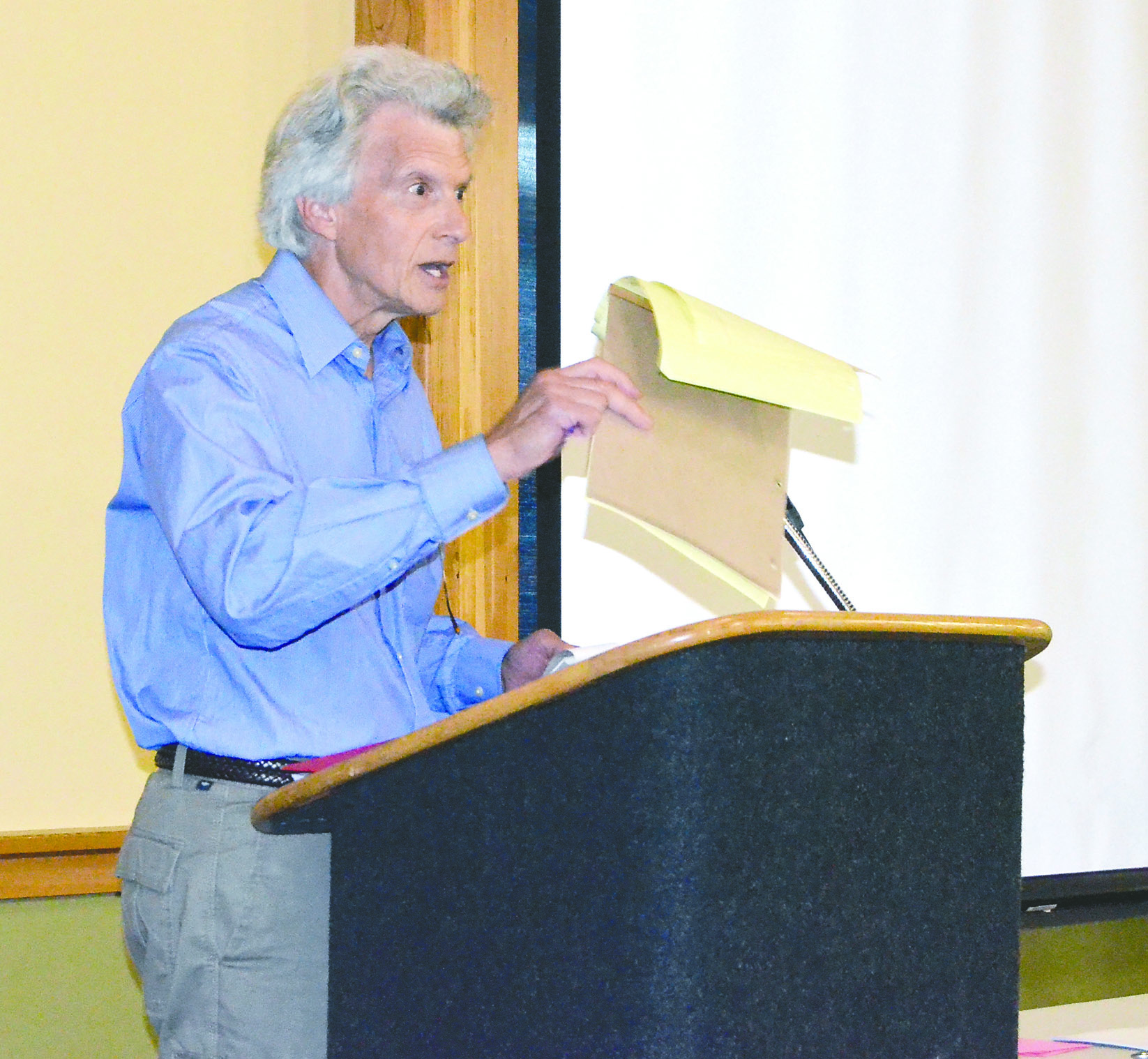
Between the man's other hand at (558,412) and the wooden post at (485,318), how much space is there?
0.78 m

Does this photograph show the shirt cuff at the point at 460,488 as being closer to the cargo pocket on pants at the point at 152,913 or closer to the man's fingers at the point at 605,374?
the man's fingers at the point at 605,374

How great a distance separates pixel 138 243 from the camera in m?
1.91

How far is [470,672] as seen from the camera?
1514mm

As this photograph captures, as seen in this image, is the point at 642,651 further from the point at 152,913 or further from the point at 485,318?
the point at 485,318

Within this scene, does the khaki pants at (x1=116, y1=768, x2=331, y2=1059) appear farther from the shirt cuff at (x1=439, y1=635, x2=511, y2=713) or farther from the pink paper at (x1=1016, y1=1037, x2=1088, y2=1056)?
the pink paper at (x1=1016, y1=1037, x2=1088, y2=1056)

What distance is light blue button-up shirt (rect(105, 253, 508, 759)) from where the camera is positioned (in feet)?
3.67

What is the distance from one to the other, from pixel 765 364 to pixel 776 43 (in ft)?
3.88

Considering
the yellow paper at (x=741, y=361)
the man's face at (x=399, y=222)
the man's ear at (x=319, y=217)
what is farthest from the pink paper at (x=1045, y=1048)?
the man's ear at (x=319, y=217)

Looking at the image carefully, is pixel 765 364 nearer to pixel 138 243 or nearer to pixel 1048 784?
pixel 138 243

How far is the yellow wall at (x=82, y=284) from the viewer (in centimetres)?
183

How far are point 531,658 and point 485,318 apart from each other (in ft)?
2.22

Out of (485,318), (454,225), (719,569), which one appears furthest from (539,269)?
(719,569)

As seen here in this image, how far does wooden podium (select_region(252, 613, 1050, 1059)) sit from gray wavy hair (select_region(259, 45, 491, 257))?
0.75 meters

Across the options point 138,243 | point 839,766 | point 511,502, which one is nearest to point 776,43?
point 511,502
